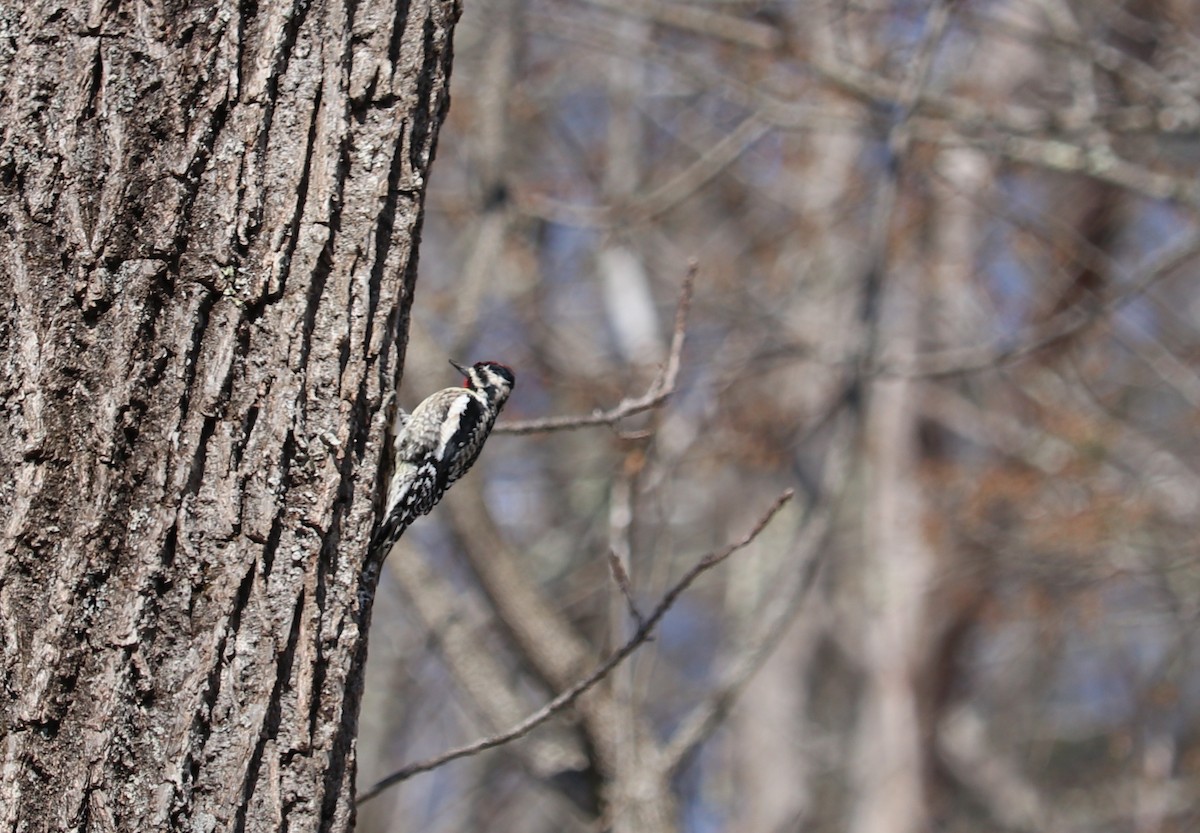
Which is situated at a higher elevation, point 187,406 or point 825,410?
point 825,410

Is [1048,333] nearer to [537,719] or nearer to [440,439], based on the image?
[440,439]

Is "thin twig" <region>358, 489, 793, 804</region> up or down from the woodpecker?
down

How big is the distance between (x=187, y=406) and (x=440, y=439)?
1.80 metres

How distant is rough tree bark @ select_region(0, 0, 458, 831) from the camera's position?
1.97m

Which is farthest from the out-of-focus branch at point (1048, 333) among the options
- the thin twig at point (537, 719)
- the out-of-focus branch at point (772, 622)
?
the thin twig at point (537, 719)

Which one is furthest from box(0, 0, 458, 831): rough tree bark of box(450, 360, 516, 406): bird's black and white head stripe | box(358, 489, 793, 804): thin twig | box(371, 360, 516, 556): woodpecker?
box(450, 360, 516, 406): bird's black and white head stripe

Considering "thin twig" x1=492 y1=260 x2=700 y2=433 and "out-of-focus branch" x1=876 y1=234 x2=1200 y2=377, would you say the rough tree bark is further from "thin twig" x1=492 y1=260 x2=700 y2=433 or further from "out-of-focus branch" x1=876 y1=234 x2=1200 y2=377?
"out-of-focus branch" x1=876 y1=234 x2=1200 y2=377

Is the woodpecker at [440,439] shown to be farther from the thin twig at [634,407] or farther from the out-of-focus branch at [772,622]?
the out-of-focus branch at [772,622]

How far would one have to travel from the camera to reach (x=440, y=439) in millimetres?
3885

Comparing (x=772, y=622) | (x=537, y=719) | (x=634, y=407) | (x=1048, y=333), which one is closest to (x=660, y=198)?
(x=1048, y=333)

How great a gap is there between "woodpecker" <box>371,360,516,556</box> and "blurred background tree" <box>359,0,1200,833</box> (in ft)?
1.65

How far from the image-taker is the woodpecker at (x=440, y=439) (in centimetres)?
341

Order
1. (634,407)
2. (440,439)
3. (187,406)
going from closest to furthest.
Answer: (187,406), (634,407), (440,439)

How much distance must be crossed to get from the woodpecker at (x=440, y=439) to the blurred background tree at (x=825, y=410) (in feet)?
1.65
